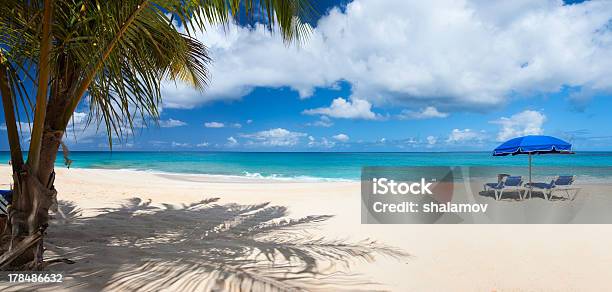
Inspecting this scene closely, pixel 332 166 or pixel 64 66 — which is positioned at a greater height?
pixel 64 66

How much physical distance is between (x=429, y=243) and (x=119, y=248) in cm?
365

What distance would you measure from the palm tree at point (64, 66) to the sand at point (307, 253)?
0.68m

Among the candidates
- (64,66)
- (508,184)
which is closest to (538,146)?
(508,184)

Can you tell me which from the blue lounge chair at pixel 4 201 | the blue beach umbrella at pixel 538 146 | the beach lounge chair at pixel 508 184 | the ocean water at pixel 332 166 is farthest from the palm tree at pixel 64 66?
the ocean water at pixel 332 166

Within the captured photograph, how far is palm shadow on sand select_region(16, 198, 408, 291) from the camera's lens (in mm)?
3080

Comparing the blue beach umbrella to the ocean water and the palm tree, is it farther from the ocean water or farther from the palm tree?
the palm tree

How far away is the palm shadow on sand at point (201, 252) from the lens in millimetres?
3080

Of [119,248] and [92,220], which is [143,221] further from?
[119,248]

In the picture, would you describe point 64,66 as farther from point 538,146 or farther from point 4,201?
point 538,146

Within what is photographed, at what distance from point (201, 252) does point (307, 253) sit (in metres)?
1.13

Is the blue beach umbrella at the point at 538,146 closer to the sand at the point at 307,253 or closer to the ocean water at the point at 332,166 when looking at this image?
the sand at the point at 307,253

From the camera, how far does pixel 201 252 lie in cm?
Result: 402

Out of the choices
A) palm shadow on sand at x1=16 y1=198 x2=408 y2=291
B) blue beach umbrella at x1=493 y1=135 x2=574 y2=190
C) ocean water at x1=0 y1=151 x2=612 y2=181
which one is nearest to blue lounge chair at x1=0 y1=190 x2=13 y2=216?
palm shadow on sand at x1=16 y1=198 x2=408 y2=291

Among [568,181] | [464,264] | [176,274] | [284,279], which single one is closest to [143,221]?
[176,274]
